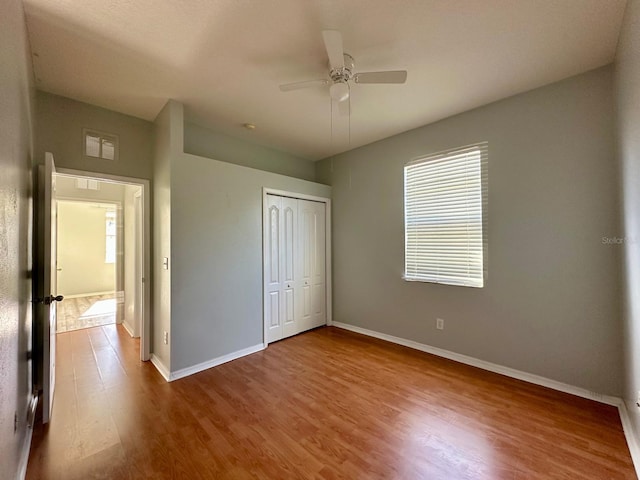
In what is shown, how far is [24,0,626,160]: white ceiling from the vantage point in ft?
5.44

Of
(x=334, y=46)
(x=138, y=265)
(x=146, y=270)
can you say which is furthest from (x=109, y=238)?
(x=334, y=46)

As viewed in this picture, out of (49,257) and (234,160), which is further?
(234,160)

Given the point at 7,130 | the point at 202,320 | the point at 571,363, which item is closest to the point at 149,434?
the point at 202,320

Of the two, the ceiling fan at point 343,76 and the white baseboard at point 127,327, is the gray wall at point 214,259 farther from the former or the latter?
the white baseboard at point 127,327

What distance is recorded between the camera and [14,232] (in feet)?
4.65

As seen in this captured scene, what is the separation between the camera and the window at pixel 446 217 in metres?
2.90

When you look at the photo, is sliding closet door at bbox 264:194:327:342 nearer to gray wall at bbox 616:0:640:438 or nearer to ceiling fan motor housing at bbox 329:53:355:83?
ceiling fan motor housing at bbox 329:53:355:83

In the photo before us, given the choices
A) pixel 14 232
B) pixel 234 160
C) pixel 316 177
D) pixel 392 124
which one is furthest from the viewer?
pixel 316 177

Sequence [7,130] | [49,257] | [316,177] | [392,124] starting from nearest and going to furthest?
1. [7,130]
2. [49,257]
3. [392,124]
4. [316,177]

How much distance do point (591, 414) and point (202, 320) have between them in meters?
3.55

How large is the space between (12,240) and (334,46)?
83.8 inches

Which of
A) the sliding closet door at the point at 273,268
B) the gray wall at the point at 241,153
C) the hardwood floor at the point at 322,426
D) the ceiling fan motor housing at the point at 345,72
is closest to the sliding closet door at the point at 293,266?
the sliding closet door at the point at 273,268

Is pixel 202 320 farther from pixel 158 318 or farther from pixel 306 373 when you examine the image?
pixel 306 373

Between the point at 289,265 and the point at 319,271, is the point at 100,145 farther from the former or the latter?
the point at 319,271
